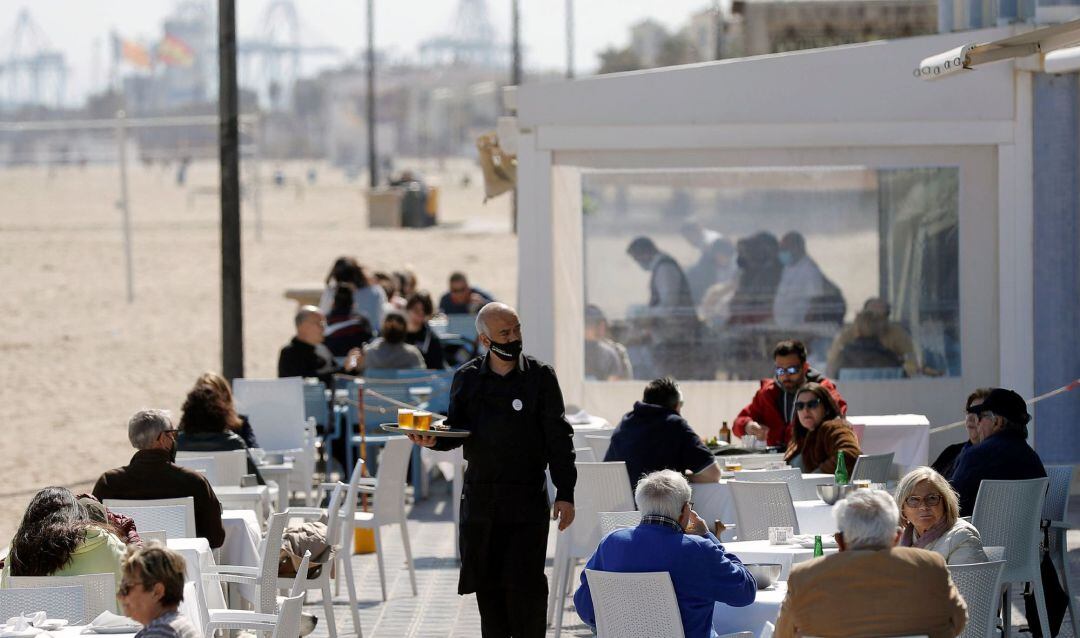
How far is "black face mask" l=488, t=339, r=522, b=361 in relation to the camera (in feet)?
19.7

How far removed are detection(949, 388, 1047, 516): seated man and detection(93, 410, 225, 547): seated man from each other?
122 inches

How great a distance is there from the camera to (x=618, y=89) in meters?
10.6

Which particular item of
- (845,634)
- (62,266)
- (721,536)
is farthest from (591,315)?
(62,266)

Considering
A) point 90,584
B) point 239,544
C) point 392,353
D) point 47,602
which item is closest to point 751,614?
point 90,584

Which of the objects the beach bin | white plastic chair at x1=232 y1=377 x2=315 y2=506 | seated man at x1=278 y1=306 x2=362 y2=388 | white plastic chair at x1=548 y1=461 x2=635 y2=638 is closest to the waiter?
white plastic chair at x1=548 y1=461 x2=635 y2=638

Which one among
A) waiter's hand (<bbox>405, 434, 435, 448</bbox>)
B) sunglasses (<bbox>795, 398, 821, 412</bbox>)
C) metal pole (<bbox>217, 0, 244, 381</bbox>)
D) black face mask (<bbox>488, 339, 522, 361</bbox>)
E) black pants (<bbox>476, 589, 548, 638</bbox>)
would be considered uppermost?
metal pole (<bbox>217, 0, 244, 381</bbox>)

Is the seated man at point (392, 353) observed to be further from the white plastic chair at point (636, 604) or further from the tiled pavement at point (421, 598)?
the white plastic chair at point (636, 604)

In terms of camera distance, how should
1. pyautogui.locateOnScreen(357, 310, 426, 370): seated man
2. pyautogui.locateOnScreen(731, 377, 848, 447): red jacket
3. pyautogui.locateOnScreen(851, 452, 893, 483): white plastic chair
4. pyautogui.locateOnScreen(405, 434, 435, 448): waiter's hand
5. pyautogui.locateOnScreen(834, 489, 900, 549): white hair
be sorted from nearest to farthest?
pyautogui.locateOnScreen(834, 489, 900, 549): white hair < pyautogui.locateOnScreen(405, 434, 435, 448): waiter's hand < pyautogui.locateOnScreen(851, 452, 893, 483): white plastic chair < pyautogui.locateOnScreen(731, 377, 848, 447): red jacket < pyautogui.locateOnScreen(357, 310, 426, 370): seated man

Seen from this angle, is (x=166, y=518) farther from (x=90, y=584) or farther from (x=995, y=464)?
(x=995, y=464)

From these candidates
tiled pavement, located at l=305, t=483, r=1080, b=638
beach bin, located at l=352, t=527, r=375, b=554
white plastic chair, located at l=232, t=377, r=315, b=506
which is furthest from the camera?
white plastic chair, located at l=232, t=377, r=315, b=506

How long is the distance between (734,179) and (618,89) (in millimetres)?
973

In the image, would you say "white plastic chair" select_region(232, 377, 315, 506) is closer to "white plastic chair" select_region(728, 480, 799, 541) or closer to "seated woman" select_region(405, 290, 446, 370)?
"seated woman" select_region(405, 290, 446, 370)

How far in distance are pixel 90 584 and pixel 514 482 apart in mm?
1571

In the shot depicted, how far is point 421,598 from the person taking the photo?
8.41 m
